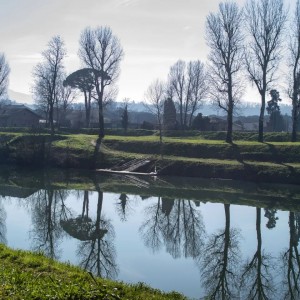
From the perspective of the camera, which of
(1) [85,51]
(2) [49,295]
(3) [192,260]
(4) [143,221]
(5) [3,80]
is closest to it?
(2) [49,295]

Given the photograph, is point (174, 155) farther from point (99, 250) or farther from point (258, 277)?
point (258, 277)

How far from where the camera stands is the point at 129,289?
26.9 feet

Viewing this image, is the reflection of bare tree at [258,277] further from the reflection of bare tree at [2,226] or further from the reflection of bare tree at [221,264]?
the reflection of bare tree at [2,226]

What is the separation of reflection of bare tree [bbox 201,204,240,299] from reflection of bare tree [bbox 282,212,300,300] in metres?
1.46

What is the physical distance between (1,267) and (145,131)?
45.6 metres

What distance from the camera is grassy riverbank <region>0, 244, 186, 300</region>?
6.88 m

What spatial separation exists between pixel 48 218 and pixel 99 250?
610 cm

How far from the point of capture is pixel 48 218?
1889 cm

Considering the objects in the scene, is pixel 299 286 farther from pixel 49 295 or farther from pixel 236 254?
pixel 49 295

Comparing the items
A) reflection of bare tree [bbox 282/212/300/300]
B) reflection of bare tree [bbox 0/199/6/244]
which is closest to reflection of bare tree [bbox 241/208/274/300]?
reflection of bare tree [bbox 282/212/300/300]

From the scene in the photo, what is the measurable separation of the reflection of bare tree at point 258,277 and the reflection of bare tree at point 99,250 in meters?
3.77

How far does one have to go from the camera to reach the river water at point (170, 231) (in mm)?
11586

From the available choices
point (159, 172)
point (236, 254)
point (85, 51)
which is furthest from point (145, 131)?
point (236, 254)

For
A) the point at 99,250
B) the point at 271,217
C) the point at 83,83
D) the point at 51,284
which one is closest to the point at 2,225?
the point at 99,250
